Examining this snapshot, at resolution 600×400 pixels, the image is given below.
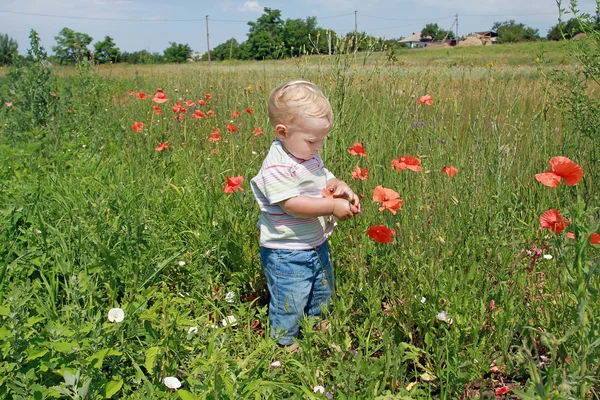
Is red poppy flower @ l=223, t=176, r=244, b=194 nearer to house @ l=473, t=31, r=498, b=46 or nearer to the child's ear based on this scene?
the child's ear

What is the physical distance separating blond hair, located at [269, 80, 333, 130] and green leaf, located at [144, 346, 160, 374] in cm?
96

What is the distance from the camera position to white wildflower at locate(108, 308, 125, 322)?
66.3 inches

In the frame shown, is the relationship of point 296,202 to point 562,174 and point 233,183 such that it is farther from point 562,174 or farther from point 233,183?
point 562,174

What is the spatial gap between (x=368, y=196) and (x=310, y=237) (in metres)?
0.67

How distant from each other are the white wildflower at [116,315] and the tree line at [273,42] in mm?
1706

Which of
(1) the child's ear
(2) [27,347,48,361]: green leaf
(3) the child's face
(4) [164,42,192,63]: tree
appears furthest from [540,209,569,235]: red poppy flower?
(4) [164,42,192,63]: tree

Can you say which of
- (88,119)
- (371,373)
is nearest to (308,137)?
(371,373)

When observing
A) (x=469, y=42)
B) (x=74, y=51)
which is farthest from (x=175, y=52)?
(x=74, y=51)

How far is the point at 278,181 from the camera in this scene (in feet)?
6.42

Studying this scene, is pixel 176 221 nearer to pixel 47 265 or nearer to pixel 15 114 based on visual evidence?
pixel 47 265

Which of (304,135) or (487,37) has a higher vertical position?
(487,37)

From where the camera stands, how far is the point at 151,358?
5.18 ft

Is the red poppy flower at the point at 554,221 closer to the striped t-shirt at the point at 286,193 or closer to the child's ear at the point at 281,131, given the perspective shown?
the striped t-shirt at the point at 286,193

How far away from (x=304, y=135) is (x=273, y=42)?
204cm
